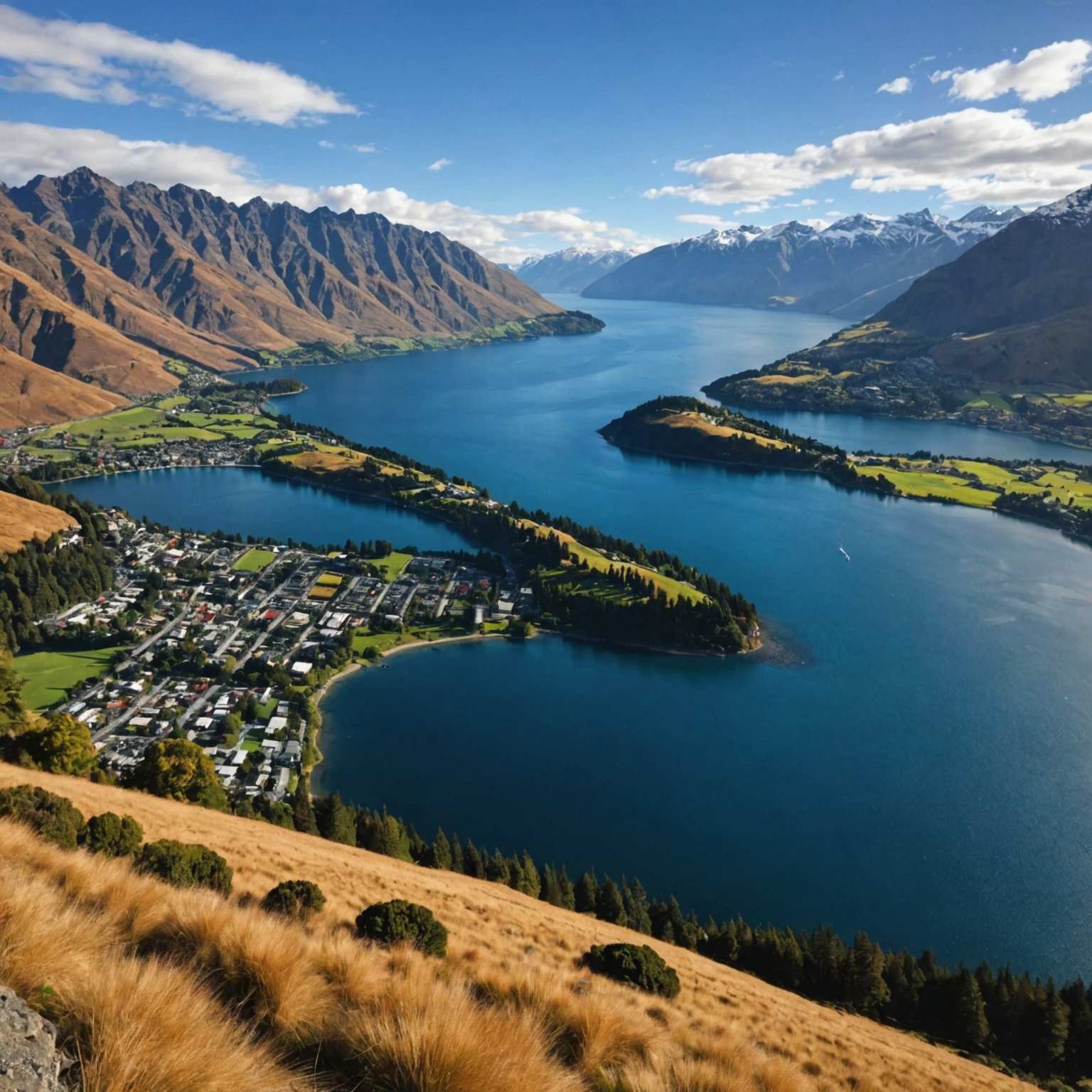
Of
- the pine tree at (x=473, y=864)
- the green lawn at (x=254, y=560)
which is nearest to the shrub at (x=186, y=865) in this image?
the pine tree at (x=473, y=864)

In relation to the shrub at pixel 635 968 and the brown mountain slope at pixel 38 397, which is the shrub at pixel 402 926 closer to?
the shrub at pixel 635 968

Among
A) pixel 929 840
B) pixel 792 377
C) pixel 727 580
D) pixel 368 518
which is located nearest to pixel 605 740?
pixel 929 840

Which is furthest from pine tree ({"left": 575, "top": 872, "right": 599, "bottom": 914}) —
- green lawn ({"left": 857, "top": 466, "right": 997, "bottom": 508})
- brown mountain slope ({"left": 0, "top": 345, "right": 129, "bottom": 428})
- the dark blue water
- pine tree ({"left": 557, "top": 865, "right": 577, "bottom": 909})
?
brown mountain slope ({"left": 0, "top": 345, "right": 129, "bottom": 428})

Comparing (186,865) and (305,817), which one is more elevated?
(186,865)

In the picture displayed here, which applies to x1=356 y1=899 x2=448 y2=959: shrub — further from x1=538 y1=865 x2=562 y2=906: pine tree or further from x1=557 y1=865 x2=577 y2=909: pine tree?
x1=557 y1=865 x2=577 y2=909: pine tree

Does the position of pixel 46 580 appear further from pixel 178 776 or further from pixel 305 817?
pixel 305 817

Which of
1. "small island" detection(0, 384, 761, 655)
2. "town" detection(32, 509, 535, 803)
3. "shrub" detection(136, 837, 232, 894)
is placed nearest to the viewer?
"shrub" detection(136, 837, 232, 894)

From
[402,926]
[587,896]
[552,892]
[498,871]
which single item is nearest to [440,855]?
[498,871]
